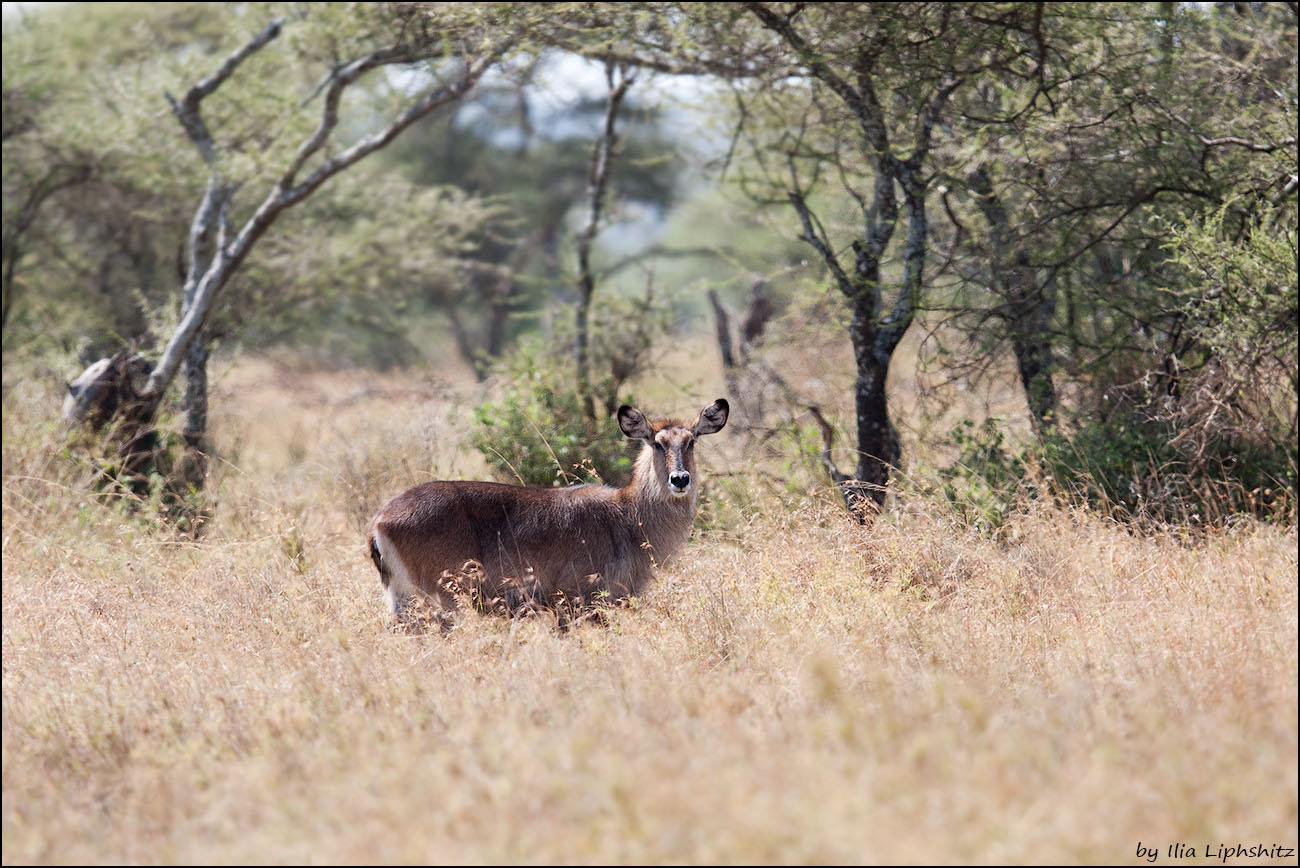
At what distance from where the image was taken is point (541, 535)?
6.55 metres

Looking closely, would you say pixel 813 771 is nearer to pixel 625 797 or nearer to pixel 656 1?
pixel 625 797

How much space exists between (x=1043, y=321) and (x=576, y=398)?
413 centimetres

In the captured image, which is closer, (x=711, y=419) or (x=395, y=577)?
(x=395, y=577)

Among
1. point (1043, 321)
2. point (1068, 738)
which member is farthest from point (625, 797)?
point (1043, 321)

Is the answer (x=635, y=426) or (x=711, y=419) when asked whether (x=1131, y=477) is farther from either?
(x=635, y=426)

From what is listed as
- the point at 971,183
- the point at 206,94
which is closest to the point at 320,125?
the point at 206,94

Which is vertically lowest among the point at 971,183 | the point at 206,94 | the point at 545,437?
the point at 545,437

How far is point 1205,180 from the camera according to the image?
8.17 metres

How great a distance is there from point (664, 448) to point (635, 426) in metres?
0.24

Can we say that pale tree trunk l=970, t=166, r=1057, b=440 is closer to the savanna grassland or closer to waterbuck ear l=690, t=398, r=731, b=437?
the savanna grassland

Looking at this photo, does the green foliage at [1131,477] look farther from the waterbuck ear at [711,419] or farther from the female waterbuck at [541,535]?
the female waterbuck at [541,535]

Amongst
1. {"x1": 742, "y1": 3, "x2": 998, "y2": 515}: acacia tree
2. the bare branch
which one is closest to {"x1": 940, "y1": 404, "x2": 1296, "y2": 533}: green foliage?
{"x1": 742, "y1": 3, "x2": 998, "y2": 515}: acacia tree

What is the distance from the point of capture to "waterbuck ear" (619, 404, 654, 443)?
6.84 meters

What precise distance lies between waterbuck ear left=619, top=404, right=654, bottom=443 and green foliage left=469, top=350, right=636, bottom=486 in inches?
69.8
